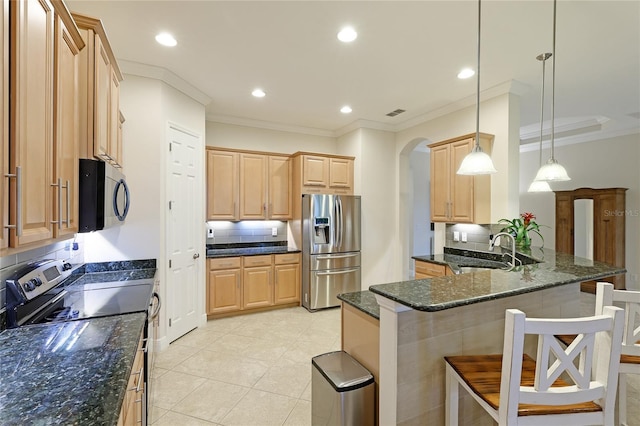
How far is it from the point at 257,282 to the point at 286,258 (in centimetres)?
54

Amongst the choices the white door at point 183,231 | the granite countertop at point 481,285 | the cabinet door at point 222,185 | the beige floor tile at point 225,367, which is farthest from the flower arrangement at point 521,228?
the white door at point 183,231

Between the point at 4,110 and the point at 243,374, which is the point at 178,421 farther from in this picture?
the point at 4,110

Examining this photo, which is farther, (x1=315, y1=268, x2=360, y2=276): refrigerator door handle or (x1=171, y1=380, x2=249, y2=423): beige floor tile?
(x1=315, y1=268, x2=360, y2=276): refrigerator door handle

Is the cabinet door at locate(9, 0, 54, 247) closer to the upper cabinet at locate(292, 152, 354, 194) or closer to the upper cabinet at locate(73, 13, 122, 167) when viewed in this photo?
the upper cabinet at locate(73, 13, 122, 167)

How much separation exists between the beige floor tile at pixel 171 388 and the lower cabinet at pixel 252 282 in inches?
54.5

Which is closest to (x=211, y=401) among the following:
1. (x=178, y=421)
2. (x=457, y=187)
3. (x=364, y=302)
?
(x=178, y=421)

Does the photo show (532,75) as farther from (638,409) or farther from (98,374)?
(98,374)

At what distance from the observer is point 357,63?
3074 mm

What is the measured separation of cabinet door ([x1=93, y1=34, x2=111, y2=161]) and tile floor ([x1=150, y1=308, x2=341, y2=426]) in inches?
74.3

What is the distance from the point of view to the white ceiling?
7.44ft

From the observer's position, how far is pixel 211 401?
2350 mm

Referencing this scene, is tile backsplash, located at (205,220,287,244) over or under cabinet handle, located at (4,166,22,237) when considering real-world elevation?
under

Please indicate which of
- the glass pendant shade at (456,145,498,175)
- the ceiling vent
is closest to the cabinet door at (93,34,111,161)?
the glass pendant shade at (456,145,498,175)

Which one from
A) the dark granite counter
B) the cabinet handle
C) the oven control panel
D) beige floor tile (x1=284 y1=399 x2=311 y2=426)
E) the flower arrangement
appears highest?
the cabinet handle
